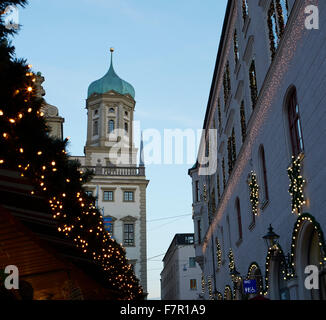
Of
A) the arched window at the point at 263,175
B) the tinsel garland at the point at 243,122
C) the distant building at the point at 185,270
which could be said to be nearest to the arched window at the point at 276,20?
the arched window at the point at 263,175

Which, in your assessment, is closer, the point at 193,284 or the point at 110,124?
the point at 110,124

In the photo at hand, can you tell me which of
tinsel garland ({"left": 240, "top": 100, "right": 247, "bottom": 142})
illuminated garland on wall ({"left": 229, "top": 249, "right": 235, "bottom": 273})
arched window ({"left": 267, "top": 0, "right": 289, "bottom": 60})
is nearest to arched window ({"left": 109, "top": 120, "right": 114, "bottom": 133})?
illuminated garland on wall ({"left": 229, "top": 249, "right": 235, "bottom": 273})

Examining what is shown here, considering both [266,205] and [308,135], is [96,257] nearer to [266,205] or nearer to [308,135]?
[266,205]

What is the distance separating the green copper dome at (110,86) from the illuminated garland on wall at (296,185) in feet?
161

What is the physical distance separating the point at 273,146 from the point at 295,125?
189cm

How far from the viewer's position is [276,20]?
14.2 m

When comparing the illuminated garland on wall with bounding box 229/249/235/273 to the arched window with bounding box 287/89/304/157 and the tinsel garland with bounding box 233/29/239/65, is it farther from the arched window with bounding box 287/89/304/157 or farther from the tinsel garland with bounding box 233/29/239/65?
the arched window with bounding box 287/89/304/157

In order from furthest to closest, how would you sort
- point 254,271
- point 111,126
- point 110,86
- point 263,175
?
1. point 110,86
2. point 111,126
3. point 254,271
4. point 263,175

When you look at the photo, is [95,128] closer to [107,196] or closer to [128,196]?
[107,196]

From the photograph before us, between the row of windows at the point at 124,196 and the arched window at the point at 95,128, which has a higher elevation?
the arched window at the point at 95,128

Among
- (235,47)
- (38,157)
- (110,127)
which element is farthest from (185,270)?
(38,157)

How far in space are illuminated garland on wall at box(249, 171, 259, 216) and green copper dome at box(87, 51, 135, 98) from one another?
4422 cm

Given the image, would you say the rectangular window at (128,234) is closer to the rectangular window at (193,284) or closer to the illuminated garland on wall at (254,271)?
the rectangular window at (193,284)

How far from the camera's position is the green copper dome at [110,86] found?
6005cm
